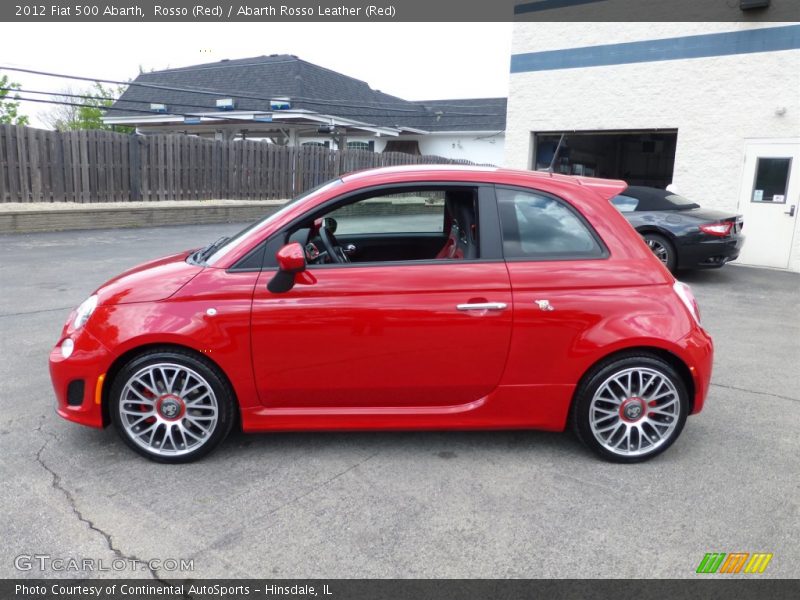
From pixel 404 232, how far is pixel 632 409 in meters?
2.34

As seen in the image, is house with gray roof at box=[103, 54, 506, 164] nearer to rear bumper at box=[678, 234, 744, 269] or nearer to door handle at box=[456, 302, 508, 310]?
rear bumper at box=[678, 234, 744, 269]

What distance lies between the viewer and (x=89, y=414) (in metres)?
3.69

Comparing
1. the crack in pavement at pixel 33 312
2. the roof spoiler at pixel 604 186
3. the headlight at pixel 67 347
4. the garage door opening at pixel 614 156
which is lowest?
the crack in pavement at pixel 33 312

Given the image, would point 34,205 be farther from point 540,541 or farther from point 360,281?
point 540,541

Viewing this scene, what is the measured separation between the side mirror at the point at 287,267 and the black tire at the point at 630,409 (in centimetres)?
177

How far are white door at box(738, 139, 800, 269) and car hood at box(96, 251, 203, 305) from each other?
11.7 meters

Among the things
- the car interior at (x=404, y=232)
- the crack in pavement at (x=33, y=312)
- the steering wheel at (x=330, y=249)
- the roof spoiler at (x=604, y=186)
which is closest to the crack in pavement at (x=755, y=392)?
the roof spoiler at (x=604, y=186)

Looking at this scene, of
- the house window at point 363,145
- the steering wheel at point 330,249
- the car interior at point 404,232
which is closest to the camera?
the car interior at point 404,232

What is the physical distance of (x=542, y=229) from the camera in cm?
383

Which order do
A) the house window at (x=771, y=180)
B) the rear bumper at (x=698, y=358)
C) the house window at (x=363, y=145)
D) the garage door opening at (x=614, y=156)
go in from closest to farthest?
the rear bumper at (x=698, y=358)
the house window at (x=771, y=180)
the garage door opening at (x=614, y=156)
the house window at (x=363, y=145)

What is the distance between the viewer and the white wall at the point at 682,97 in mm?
12016

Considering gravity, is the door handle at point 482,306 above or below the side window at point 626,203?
below

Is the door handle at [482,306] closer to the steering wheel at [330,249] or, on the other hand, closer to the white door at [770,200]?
the steering wheel at [330,249]
